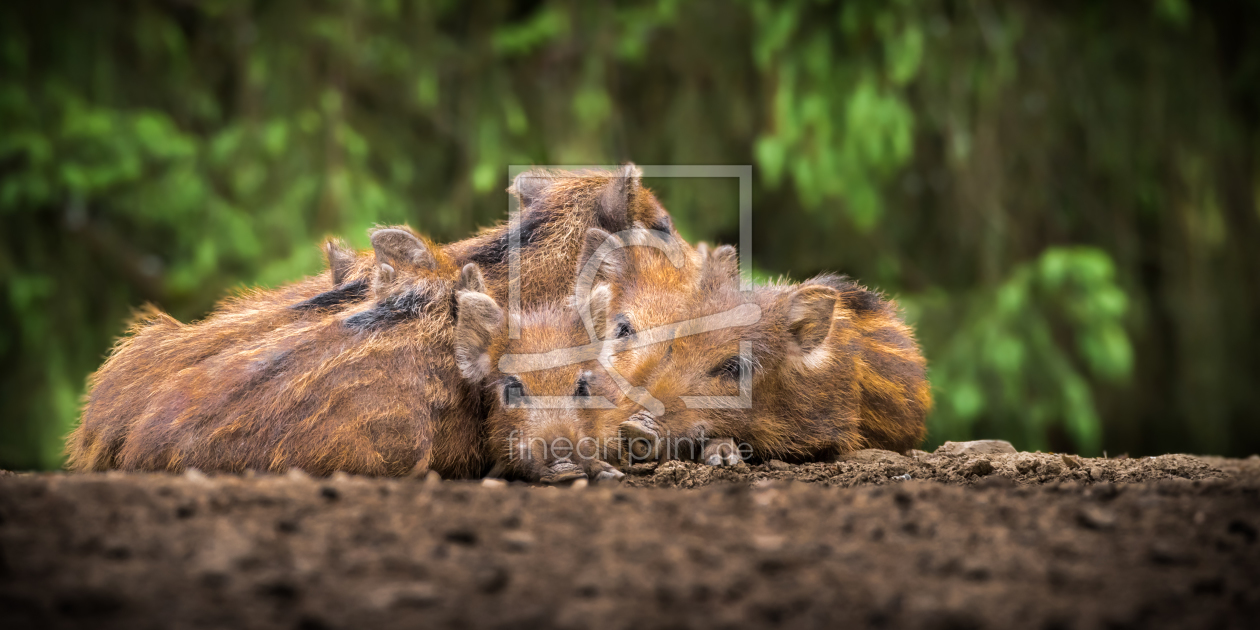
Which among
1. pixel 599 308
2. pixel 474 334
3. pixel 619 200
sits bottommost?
pixel 474 334

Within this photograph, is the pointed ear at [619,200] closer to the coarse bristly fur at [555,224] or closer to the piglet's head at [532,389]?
the coarse bristly fur at [555,224]

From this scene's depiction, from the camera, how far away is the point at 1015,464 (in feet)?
11.9

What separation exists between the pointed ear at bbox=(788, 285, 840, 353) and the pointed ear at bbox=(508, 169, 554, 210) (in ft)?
4.29

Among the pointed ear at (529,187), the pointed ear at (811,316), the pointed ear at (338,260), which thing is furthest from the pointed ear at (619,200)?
the pointed ear at (338,260)

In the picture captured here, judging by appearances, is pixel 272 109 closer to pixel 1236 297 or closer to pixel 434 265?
pixel 434 265

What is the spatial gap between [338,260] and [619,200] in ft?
4.18

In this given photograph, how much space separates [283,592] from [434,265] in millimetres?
2225

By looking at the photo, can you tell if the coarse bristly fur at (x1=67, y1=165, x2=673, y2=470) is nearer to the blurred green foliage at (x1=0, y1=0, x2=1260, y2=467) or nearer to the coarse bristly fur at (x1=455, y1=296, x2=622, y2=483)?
the coarse bristly fur at (x1=455, y1=296, x2=622, y2=483)

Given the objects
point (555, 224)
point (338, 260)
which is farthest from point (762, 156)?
point (338, 260)

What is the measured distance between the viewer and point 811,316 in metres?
4.24

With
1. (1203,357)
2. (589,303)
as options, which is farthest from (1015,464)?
(1203,357)

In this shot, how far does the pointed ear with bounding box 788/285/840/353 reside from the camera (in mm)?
4230

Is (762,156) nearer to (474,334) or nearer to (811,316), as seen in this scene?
(811,316)

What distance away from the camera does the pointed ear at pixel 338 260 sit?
4191mm
